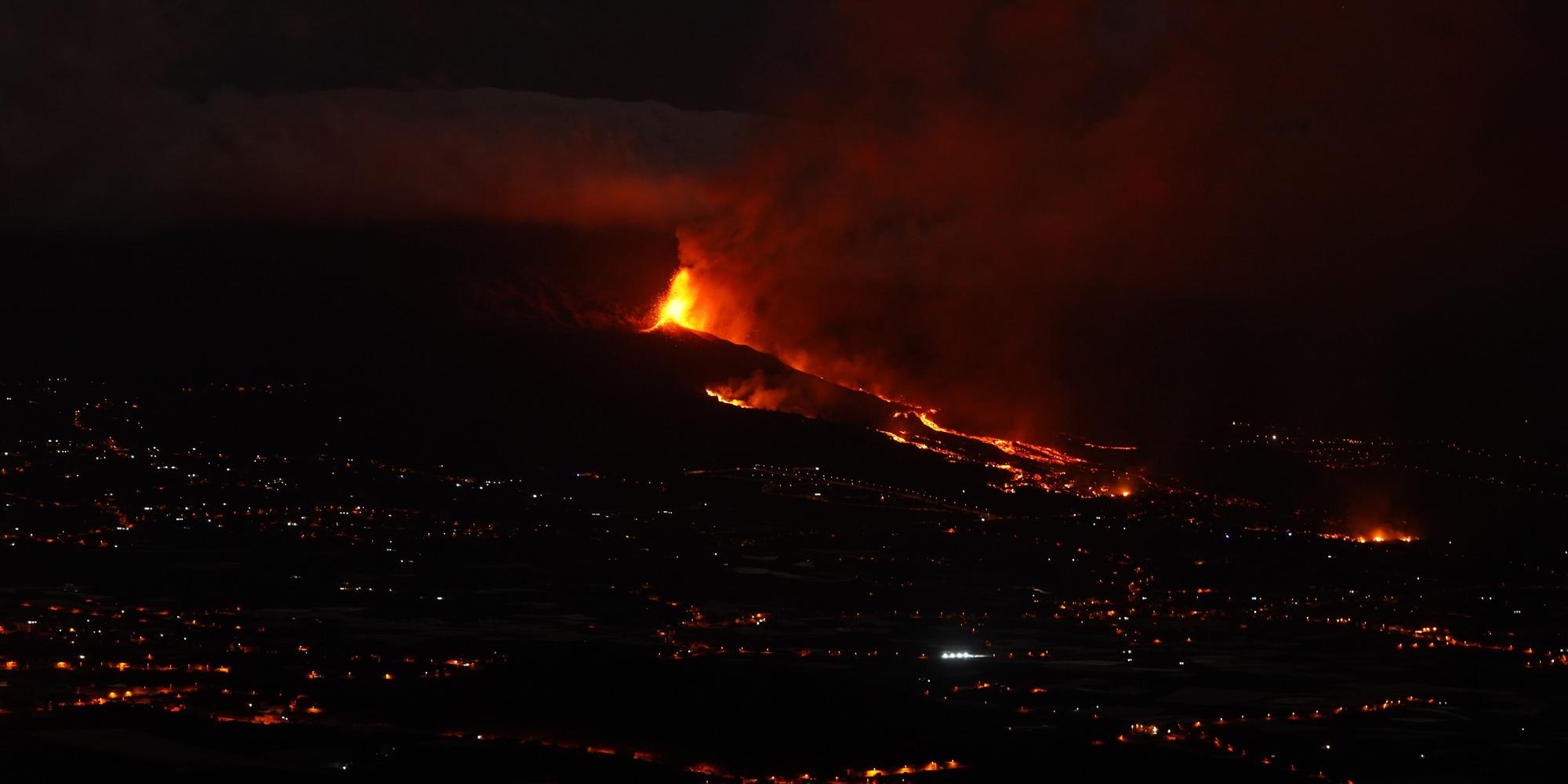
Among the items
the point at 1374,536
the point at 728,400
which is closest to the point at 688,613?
the point at 728,400

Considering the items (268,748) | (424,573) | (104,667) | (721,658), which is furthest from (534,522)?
(268,748)

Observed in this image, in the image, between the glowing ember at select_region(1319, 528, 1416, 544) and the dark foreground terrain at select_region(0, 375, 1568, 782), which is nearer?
the dark foreground terrain at select_region(0, 375, 1568, 782)

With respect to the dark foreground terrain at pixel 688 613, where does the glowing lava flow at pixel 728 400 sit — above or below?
above

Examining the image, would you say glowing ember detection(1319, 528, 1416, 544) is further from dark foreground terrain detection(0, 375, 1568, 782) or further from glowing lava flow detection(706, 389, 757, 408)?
glowing lava flow detection(706, 389, 757, 408)

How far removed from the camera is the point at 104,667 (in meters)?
33.2

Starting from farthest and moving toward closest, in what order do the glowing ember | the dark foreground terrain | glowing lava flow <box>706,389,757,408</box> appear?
glowing lava flow <box>706,389,757,408</box> < the glowing ember < the dark foreground terrain

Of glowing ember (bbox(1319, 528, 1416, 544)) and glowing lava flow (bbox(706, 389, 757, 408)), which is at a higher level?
glowing lava flow (bbox(706, 389, 757, 408))

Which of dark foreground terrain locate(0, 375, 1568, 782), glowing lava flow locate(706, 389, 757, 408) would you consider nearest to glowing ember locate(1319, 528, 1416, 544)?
dark foreground terrain locate(0, 375, 1568, 782)

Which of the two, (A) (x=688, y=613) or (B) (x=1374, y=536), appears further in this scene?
(B) (x=1374, y=536)

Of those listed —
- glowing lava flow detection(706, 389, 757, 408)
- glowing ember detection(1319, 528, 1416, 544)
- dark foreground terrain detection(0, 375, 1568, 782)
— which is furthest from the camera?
glowing lava flow detection(706, 389, 757, 408)

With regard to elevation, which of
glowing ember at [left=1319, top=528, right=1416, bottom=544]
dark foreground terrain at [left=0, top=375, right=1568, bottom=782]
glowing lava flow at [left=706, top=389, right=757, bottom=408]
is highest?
glowing lava flow at [left=706, top=389, right=757, bottom=408]

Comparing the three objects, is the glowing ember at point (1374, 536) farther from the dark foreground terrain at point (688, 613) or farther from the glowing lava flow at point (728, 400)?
the glowing lava flow at point (728, 400)

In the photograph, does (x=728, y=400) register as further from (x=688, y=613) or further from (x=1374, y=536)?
(x=688, y=613)

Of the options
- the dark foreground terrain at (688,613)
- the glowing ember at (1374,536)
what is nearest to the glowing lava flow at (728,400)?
the dark foreground terrain at (688,613)
